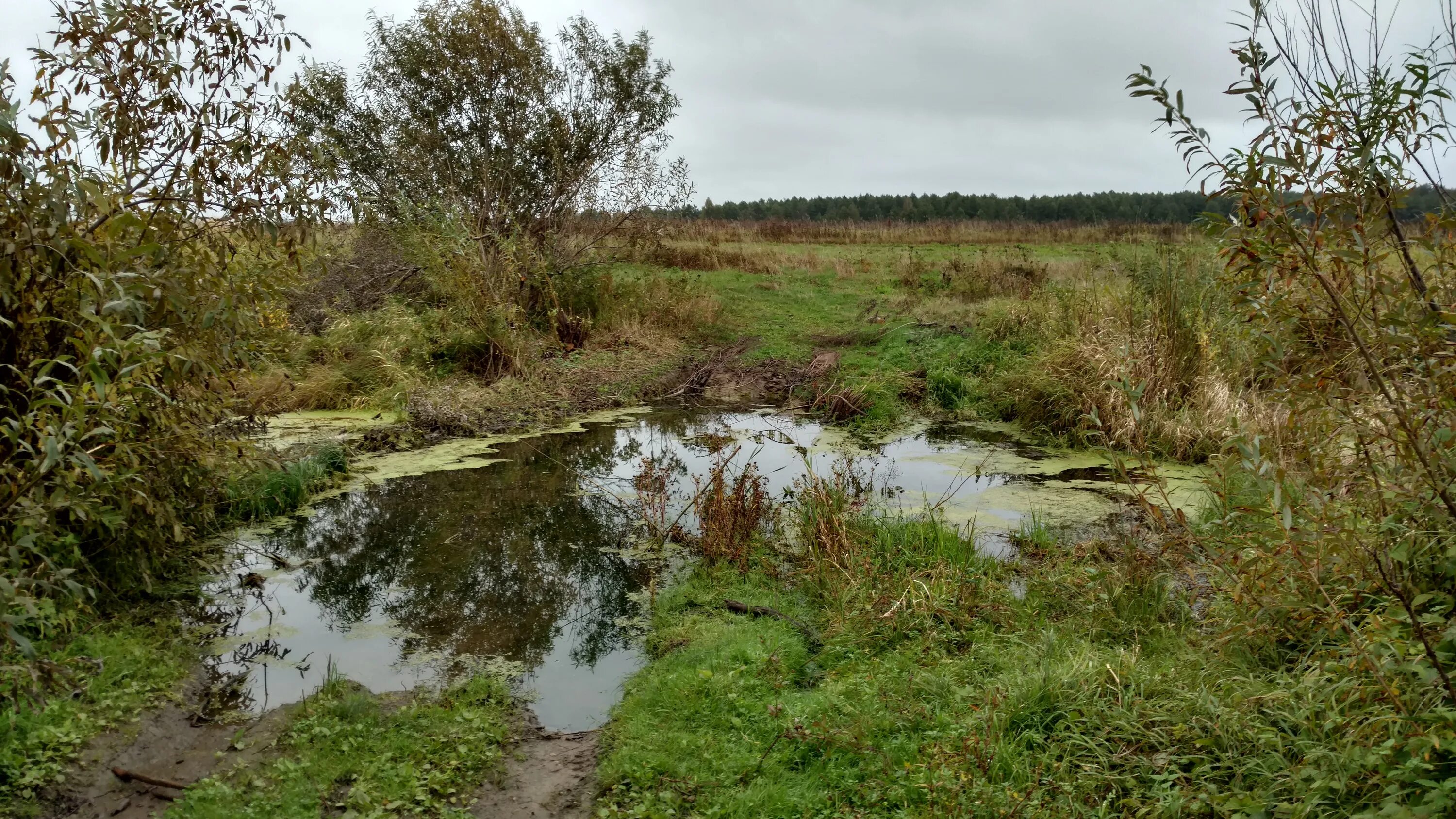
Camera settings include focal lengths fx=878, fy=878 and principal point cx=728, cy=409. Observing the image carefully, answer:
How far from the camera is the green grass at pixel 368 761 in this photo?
10.6ft

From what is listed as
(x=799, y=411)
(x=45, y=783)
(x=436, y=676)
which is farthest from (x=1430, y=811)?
(x=799, y=411)

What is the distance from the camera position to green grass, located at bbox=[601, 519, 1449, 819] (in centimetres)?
266

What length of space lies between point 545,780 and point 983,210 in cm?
4111

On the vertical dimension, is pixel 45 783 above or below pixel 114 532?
below

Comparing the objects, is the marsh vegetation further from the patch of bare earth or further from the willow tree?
the willow tree

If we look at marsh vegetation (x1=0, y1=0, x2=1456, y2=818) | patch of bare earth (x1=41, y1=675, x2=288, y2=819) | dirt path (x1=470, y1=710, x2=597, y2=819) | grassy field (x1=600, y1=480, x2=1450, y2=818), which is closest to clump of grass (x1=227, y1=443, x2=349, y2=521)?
marsh vegetation (x1=0, y1=0, x2=1456, y2=818)

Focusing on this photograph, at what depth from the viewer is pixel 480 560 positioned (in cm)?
599

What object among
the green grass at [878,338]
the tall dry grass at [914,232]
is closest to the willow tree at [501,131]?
the green grass at [878,338]

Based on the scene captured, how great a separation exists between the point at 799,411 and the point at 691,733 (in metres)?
7.03

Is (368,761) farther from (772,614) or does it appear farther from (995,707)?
(995,707)

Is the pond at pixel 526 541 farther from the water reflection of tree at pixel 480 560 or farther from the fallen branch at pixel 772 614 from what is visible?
the fallen branch at pixel 772 614

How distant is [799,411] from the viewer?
34.7ft

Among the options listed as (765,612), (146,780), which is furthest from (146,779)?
(765,612)

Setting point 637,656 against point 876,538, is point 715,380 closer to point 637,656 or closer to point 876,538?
point 876,538
